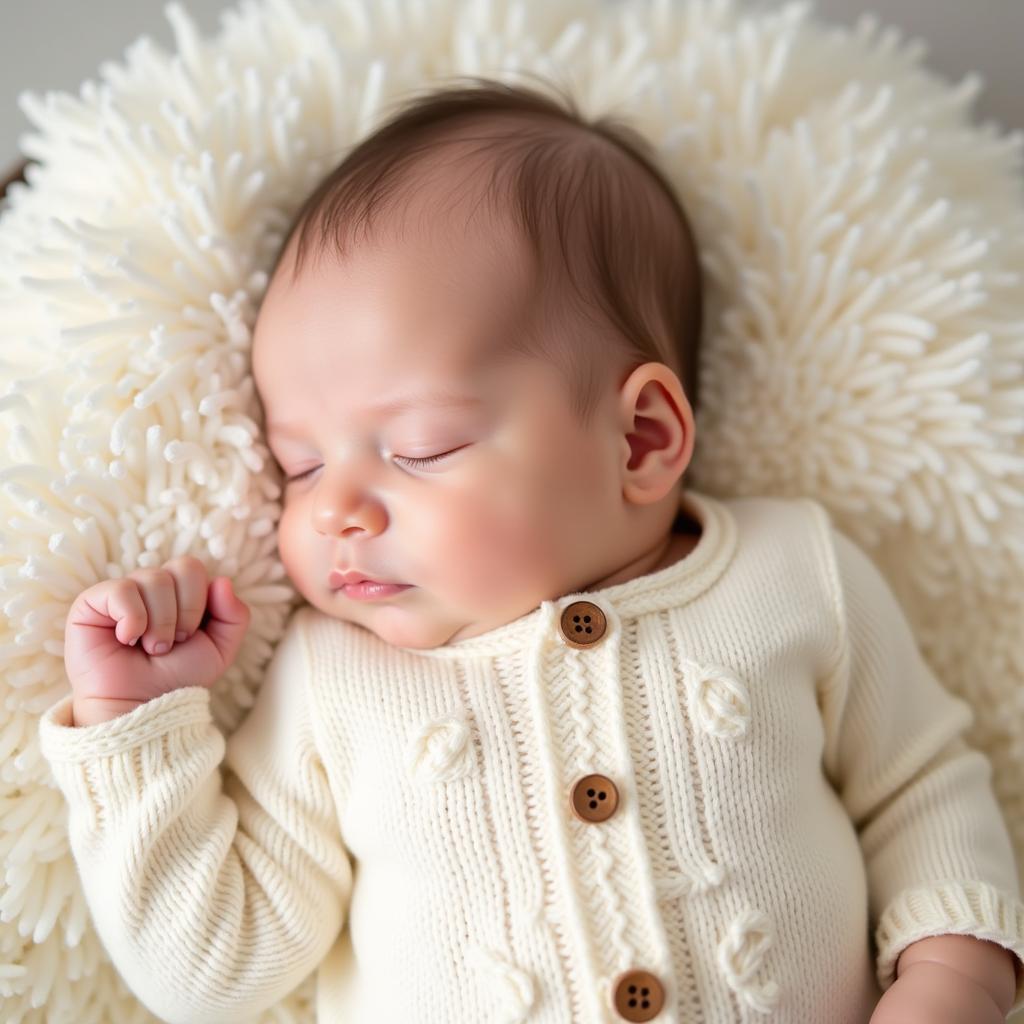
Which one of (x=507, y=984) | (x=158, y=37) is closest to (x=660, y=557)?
(x=507, y=984)

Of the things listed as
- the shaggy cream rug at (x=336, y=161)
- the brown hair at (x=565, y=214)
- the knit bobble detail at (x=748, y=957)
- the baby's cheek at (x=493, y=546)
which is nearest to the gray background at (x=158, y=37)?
the shaggy cream rug at (x=336, y=161)

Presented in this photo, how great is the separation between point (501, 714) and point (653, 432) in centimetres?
37

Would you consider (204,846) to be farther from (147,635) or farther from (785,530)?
(785,530)

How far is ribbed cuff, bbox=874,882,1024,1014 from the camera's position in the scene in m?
1.24

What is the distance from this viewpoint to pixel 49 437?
129 cm

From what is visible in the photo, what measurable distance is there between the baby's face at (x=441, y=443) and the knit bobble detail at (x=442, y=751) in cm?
10

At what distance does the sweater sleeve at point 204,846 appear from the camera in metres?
1.19

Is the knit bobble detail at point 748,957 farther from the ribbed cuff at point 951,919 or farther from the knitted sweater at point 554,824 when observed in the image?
the ribbed cuff at point 951,919

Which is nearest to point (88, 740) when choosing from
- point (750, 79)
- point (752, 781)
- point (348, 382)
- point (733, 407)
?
point (348, 382)

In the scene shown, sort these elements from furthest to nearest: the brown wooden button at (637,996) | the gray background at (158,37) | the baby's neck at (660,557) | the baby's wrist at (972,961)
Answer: the gray background at (158,37) < the baby's neck at (660,557) < the baby's wrist at (972,961) < the brown wooden button at (637,996)

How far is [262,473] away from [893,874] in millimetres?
852

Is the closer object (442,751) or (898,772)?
(442,751)

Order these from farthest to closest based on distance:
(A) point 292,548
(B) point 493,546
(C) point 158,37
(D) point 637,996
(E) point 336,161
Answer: (C) point 158,37
(E) point 336,161
(A) point 292,548
(B) point 493,546
(D) point 637,996

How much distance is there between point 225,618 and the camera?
1306 millimetres
